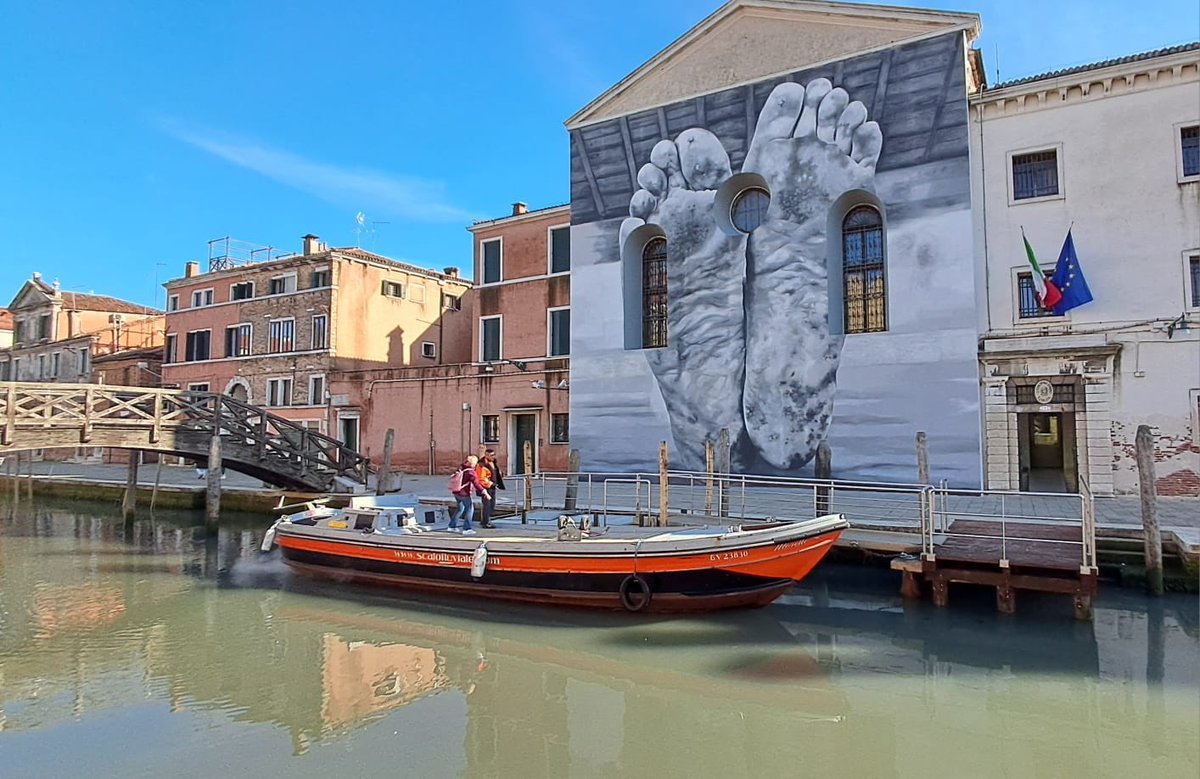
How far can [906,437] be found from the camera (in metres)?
14.9

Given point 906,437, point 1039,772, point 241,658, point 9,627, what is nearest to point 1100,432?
point 906,437

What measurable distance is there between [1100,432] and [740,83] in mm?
10021

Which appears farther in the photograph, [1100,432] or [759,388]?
[759,388]

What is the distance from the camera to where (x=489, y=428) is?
21.7 m

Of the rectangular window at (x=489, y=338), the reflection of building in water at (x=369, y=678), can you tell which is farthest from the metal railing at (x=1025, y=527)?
the rectangular window at (x=489, y=338)

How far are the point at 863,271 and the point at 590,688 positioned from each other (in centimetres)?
1195

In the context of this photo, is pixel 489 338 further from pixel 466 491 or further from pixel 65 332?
pixel 65 332

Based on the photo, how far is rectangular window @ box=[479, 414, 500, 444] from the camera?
70.8 feet

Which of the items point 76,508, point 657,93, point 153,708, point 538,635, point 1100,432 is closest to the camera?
point 153,708

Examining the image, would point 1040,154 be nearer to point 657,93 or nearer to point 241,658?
point 657,93

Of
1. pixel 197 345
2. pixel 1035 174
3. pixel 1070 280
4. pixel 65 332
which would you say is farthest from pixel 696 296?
pixel 65 332

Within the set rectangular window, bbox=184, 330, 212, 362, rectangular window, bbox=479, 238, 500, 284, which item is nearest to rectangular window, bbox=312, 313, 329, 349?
rectangular window, bbox=479, 238, 500, 284

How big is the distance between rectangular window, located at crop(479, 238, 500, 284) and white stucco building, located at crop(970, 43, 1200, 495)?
12645mm

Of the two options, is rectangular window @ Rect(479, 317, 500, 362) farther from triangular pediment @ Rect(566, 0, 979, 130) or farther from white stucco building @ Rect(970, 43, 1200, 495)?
white stucco building @ Rect(970, 43, 1200, 495)
